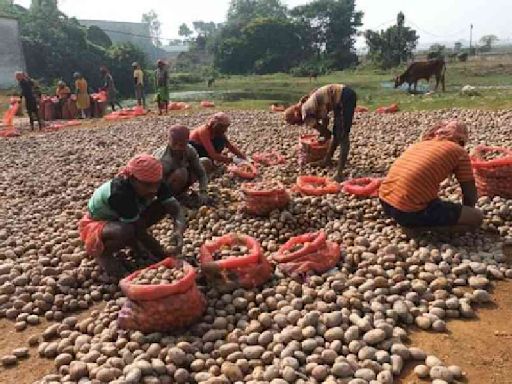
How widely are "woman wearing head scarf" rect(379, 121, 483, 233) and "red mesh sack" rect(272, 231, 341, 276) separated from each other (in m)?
0.75

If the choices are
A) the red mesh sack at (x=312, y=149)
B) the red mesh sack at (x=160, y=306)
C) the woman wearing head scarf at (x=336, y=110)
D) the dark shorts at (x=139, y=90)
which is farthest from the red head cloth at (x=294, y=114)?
the dark shorts at (x=139, y=90)

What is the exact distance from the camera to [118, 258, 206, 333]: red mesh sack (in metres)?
3.35

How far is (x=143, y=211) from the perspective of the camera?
14.5 ft

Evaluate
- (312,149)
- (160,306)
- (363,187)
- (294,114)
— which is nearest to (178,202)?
(160,306)

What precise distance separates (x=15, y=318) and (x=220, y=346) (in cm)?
179

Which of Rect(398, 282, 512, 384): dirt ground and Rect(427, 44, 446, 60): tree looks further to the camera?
Rect(427, 44, 446, 60): tree

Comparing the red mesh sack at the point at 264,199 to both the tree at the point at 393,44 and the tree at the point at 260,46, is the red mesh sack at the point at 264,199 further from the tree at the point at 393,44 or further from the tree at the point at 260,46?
the tree at the point at 260,46

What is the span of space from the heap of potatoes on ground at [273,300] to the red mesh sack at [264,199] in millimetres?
93

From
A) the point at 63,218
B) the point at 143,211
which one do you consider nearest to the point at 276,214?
the point at 143,211

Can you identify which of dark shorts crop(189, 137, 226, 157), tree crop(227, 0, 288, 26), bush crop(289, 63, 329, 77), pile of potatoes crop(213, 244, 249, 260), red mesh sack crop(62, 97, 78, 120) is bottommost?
pile of potatoes crop(213, 244, 249, 260)

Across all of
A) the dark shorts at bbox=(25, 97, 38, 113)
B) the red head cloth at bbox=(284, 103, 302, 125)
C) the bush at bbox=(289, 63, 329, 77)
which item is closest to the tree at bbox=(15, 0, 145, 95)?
the bush at bbox=(289, 63, 329, 77)

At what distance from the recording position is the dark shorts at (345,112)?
652 cm

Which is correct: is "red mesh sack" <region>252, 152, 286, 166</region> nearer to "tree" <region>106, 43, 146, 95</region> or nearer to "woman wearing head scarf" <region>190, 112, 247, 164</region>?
"woman wearing head scarf" <region>190, 112, 247, 164</region>

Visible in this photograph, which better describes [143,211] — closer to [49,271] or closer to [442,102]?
[49,271]
